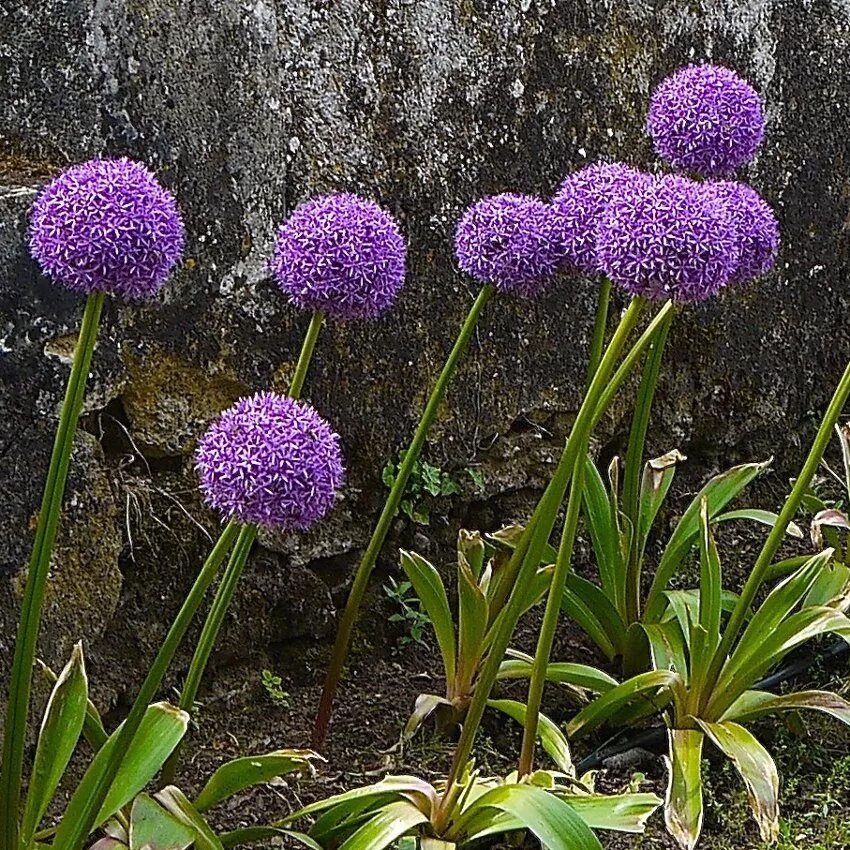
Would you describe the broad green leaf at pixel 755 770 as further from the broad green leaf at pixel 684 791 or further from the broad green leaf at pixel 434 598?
the broad green leaf at pixel 434 598

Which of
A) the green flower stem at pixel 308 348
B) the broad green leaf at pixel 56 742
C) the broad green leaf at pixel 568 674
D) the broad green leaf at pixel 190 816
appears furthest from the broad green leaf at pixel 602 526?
the broad green leaf at pixel 56 742

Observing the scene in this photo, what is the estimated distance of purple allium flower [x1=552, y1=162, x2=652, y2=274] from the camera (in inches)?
71.3

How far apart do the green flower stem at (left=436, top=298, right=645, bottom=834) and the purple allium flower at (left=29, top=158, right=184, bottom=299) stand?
61 cm

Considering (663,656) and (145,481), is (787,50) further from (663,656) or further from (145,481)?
(145,481)

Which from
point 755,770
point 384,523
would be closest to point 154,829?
point 384,523

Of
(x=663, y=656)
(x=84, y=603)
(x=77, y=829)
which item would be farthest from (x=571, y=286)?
(x=77, y=829)

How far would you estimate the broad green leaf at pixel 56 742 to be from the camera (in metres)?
1.73

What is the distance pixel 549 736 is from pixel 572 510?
557 mm

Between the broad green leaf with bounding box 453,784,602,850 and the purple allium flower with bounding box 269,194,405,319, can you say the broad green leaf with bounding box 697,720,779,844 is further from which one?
the purple allium flower with bounding box 269,194,405,319

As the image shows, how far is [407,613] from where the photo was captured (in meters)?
2.67

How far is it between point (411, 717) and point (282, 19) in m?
1.40

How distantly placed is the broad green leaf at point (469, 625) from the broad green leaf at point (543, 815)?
460mm

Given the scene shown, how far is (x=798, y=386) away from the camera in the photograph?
338cm

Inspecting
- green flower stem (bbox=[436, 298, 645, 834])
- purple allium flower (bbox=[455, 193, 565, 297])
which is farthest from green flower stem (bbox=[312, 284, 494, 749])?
green flower stem (bbox=[436, 298, 645, 834])
